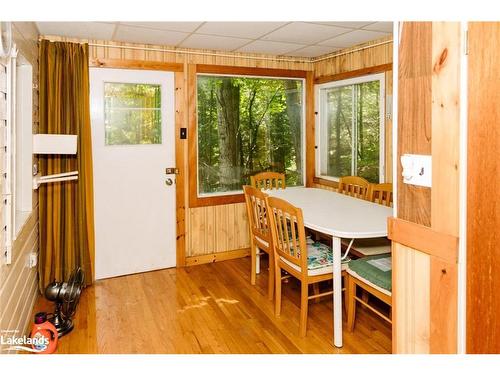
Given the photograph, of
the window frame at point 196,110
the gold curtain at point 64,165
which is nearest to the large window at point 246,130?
the window frame at point 196,110

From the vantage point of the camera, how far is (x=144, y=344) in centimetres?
280

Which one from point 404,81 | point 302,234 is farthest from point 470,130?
point 302,234

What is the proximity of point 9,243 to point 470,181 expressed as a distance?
7.18ft

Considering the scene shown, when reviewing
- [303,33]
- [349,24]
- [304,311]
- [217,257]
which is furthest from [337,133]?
[304,311]

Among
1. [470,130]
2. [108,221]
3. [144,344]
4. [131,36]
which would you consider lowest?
[144,344]

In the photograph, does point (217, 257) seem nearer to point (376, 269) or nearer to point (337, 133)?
point (337, 133)

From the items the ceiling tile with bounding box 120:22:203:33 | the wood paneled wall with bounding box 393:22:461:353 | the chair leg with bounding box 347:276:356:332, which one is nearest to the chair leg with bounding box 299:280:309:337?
the chair leg with bounding box 347:276:356:332

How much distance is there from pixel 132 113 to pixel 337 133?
7.41 feet

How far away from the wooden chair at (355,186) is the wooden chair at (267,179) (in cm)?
68

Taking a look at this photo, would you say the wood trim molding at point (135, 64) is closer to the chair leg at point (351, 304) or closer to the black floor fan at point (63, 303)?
the black floor fan at point (63, 303)

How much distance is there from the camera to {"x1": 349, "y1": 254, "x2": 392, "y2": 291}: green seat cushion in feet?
8.16

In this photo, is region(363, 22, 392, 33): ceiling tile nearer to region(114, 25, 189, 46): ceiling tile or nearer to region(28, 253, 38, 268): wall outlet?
region(114, 25, 189, 46): ceiling tile
